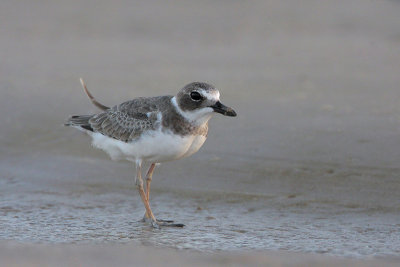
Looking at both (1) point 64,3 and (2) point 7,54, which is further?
(1) point 64,3

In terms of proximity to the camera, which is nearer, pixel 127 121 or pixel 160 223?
pixel 160 223

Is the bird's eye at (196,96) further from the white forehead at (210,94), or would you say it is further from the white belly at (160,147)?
the white belly at (160,147)

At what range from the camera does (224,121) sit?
9867 mm

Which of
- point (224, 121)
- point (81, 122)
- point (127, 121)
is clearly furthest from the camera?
point (224, 121)

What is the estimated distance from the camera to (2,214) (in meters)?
7.50

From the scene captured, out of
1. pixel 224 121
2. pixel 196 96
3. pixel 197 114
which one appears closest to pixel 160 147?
pixel 197 114

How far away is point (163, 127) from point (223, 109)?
0.62m

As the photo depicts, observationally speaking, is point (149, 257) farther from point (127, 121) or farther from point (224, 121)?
point (224, 121)

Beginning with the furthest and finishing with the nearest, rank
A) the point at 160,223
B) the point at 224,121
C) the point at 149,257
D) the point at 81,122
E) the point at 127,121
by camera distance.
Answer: the point at 224,121 < the point at 81,122 < the point at 127,121 < the point at 160,223 < the point at 149,257

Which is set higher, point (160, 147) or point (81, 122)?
point (81, 122)

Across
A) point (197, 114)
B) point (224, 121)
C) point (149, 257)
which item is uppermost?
point (224, 121)

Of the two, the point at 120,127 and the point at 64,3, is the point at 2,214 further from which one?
the point at 64,3

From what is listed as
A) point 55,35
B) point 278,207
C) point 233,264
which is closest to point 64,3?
point 55,35

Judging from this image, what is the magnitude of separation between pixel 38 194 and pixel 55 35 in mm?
5485
